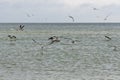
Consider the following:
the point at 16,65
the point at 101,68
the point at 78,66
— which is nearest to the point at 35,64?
the point at 16,65

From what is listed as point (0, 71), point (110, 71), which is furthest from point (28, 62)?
point (110, 71)

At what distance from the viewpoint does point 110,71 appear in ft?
84.4

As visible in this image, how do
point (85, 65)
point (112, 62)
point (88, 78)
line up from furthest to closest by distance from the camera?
1. point (112, 62)
2. point (85, 65)
3. point (88, 78)

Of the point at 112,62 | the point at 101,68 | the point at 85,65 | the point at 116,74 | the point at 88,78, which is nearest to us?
the point at 88,78

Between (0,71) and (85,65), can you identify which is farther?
(85,65)

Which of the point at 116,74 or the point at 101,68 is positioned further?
the point at 101,68

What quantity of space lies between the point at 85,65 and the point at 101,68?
205 centimetres

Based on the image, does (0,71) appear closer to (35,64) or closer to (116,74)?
(35,64)

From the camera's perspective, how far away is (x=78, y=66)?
94.5 ft

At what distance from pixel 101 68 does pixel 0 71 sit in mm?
6595

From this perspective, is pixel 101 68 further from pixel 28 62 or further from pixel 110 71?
pixel 28 62

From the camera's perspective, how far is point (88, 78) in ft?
75.5

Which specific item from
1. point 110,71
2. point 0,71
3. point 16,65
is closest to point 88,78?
point 110,71

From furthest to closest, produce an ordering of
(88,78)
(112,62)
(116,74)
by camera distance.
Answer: (112,62) → (116,74) → (88,78)
